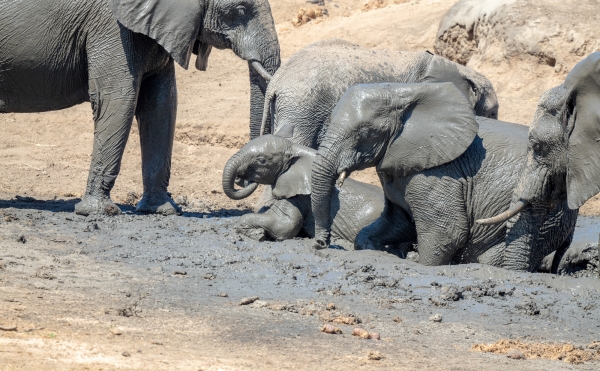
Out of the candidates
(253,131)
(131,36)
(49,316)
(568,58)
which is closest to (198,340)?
(49,316)

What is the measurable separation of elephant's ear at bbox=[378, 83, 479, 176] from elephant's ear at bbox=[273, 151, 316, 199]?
1.01m

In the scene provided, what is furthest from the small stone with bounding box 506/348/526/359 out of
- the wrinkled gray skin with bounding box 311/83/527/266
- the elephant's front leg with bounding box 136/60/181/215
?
the elephant's front leg with bounding box 136/60/181/215

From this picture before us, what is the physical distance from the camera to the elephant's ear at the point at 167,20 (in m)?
10.0

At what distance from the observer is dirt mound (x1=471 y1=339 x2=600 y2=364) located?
6.44m

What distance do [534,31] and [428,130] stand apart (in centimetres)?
700

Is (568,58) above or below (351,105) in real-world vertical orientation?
below

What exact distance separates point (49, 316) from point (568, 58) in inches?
388

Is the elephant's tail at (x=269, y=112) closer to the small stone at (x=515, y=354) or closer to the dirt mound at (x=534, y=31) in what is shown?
the small stone at (x=515, y=354)

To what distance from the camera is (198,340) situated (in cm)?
627

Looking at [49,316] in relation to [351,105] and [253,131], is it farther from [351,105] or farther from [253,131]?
[253,131]

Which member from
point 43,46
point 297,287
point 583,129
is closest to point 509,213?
point 583,129

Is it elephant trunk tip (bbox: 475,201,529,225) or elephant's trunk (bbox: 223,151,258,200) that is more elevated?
elephant trunk tip (bbox: 475,201,529,225)

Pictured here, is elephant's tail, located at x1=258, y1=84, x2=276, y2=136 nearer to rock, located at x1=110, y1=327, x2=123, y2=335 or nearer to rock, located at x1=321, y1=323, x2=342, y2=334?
rock, located at x1=321, y1=323, x2=342, y2=334

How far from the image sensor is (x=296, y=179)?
31.5 ft
